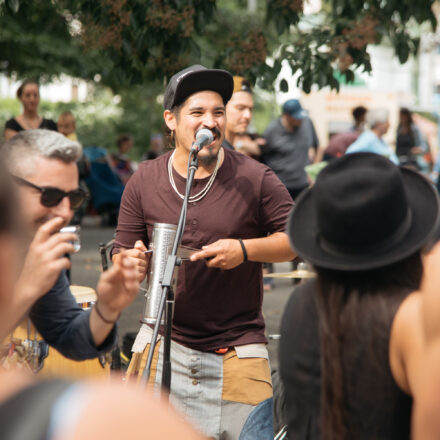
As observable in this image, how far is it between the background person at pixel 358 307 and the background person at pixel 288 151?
6941mm

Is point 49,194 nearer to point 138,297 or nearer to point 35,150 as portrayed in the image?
point 35,150

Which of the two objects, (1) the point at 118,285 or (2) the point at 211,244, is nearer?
(1) the point at 118,285

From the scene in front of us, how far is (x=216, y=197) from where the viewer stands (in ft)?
12.2

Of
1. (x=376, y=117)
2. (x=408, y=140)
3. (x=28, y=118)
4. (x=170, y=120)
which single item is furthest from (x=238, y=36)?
(x=408, y=140)

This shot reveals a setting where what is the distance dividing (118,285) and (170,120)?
1701 mm

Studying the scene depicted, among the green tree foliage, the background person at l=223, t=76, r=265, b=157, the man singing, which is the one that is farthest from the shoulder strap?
the green tree foliage

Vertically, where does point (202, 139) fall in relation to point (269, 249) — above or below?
above

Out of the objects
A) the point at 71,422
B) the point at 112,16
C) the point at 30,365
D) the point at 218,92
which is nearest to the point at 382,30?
the point at 112,16

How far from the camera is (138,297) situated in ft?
31.6

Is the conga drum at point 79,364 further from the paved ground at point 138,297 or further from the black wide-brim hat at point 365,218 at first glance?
the paved ground at point 138,297

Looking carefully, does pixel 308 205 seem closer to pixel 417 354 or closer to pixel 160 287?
pixel 417 354

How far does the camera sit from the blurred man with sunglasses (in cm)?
219

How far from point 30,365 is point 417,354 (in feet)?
7.51

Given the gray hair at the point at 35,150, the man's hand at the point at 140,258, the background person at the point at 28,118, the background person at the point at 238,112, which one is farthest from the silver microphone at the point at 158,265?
the background person at the point at 28,118
